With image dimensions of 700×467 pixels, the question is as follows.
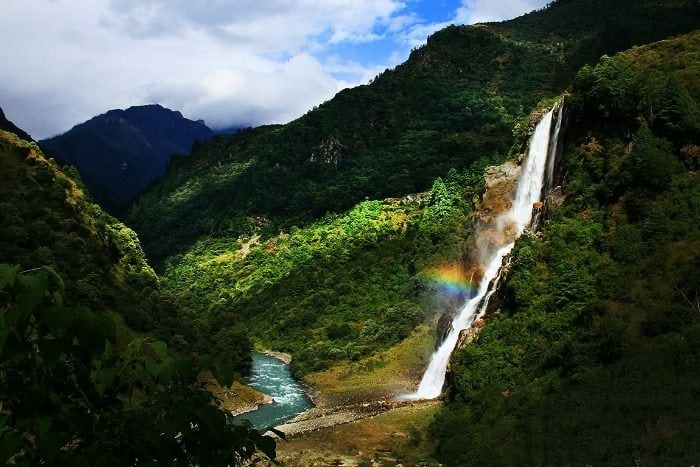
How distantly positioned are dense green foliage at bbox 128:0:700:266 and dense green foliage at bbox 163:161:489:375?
12.3m

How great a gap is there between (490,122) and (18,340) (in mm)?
141942

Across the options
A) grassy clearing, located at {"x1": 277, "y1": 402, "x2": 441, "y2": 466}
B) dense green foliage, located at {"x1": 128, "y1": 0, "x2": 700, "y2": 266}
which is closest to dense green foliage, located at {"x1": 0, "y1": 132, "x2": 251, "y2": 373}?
grassy clearing, located at {"x1": 277, "y1": 402, "x2": 441, "y2": 466}

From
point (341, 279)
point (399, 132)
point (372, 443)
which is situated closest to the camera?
point (372, 443)

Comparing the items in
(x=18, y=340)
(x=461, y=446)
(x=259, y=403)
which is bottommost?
(x=259, y=403)

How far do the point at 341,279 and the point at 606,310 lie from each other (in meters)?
64.7

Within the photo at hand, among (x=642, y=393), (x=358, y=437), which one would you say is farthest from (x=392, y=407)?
(x=642, y=393)

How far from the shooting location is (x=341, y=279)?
95375 millimetres

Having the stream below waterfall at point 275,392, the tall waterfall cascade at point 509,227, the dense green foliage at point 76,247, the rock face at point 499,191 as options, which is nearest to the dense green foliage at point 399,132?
the stream below waterfall at point 275,392

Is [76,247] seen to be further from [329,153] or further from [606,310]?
[329,153]

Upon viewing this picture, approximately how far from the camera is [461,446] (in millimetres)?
32188

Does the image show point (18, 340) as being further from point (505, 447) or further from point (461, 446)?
point (461, 446)

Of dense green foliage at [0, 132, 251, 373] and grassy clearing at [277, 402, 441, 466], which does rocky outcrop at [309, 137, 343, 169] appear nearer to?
dense green foliage at [0, 132, 251, 373]

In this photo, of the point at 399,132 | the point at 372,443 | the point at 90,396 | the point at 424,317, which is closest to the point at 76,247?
the point at 372,443

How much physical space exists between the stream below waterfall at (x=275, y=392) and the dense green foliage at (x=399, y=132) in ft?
177
